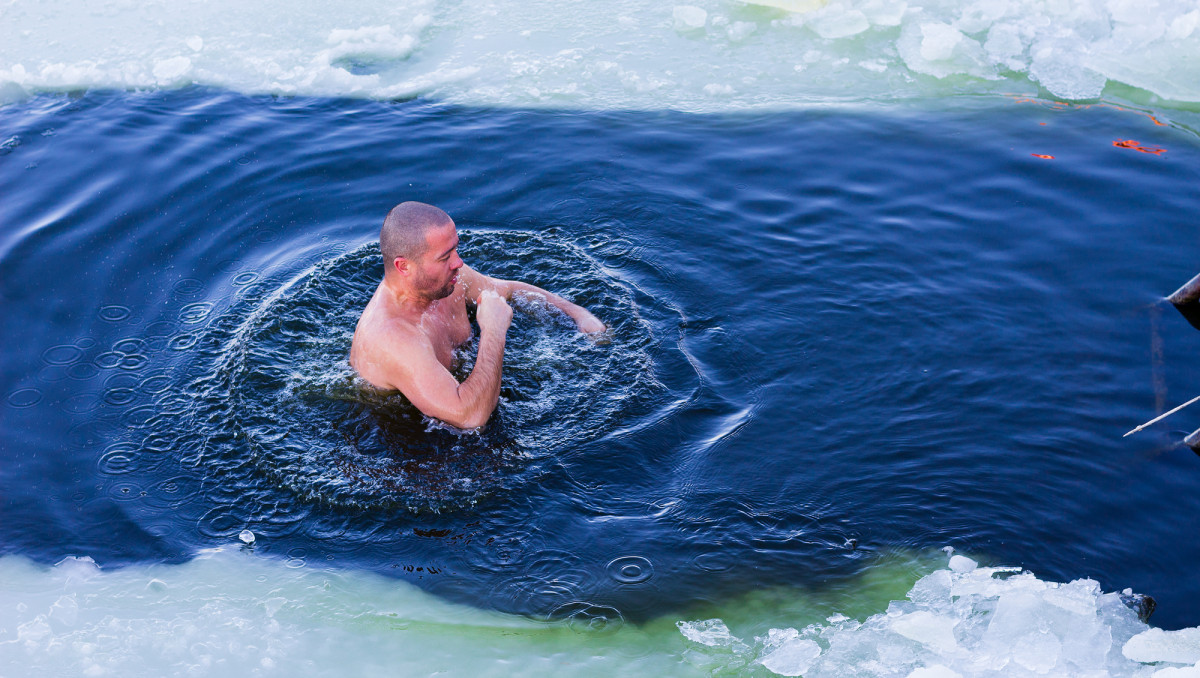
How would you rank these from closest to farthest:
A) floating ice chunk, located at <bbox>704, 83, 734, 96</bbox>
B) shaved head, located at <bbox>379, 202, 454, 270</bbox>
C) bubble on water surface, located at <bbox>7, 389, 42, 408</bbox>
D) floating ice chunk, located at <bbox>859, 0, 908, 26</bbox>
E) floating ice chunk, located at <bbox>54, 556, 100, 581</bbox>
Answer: floating ice chunk, located at <bbox>54, 556, 100, 581</bbox>, shaved head, located at <bbox>379, 202, 454, 270</bbox>, bubble on water surface, located at <bbox>7, 389, 42, 408</bbox>, floating ice chunk, located at <bbox>704, 83, 734, 96</bbox>, floating ice chunk, located at <bbox>859, 0, 908, 26</bbox>

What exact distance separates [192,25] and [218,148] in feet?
8.96

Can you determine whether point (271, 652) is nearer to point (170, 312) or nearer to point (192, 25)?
point (170, 312)

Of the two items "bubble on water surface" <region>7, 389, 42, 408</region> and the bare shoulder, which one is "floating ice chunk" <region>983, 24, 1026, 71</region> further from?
"bubble on water surface" <region>7, 389, 42, 408</region>

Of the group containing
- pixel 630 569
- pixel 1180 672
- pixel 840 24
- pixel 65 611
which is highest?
pixel 840 24

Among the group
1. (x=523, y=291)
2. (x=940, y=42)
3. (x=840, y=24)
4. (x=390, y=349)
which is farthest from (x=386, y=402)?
(x=840, y=24)

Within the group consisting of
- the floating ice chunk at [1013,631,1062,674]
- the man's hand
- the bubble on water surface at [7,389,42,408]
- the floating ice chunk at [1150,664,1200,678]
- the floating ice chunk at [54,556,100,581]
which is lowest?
the floating ice chunk at [54,556,100,581]

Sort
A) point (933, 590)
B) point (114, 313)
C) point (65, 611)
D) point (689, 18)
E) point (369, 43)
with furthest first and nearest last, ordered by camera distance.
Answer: point (369, 43)
point (689, 18)
point (114, 313)
point (65, 611)
point (933, 590)

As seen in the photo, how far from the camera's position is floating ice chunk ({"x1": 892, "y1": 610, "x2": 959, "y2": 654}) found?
3.34 m

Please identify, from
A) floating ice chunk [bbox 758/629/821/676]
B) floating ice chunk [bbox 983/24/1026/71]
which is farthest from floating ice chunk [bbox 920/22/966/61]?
floating ice chunk [bbox 758/629/821/676]

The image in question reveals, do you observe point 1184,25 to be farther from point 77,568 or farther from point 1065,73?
point 77,568

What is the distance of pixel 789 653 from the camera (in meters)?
3.43

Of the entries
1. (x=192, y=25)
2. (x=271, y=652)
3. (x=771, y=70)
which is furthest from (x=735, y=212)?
(x=192, y=25)

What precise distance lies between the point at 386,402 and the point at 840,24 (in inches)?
223

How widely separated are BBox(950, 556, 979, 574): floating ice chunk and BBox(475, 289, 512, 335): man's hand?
2.20 meters
